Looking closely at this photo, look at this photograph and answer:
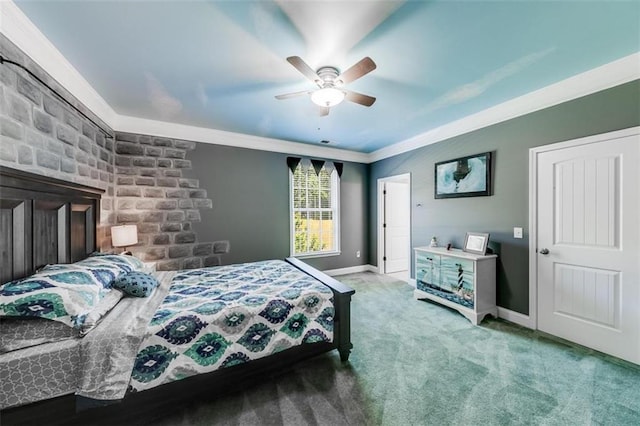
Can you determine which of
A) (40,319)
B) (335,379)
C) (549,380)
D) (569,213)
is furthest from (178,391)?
(569,213)

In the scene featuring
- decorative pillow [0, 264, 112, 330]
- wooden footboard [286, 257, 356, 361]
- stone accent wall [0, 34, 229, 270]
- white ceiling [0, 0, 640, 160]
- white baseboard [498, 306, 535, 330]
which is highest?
white ceiling [0, 0, 640, 160]

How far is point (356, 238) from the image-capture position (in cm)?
524

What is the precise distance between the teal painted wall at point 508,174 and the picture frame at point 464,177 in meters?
0.08

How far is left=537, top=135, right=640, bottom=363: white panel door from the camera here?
2.11 meters

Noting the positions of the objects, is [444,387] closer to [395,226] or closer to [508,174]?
[508,174]

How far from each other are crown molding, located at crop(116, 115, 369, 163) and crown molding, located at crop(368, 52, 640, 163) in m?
1.75

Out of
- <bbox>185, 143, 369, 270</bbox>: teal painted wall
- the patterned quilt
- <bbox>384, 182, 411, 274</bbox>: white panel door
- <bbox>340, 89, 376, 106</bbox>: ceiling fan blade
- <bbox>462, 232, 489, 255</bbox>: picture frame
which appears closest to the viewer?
the patterned quilt

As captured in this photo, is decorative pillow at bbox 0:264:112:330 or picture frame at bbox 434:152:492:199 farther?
picture frame at bbox 434:152:492:199

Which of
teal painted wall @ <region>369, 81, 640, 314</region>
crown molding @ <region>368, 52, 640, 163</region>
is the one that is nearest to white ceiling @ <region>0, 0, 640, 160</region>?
crown molding @ <region>368, 52, 640, 163</region>

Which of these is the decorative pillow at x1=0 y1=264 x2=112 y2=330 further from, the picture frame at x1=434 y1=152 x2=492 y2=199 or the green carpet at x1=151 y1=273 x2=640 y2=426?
the picture frame at x1=434 y1=152 x2=492 y2=199

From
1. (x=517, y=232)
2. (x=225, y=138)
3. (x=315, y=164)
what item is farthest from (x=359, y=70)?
(x=315, y=164)

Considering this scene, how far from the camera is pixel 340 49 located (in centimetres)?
192

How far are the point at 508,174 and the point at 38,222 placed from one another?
4637 millimetres

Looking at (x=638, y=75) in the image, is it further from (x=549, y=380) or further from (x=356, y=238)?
(x=356, y=238)
